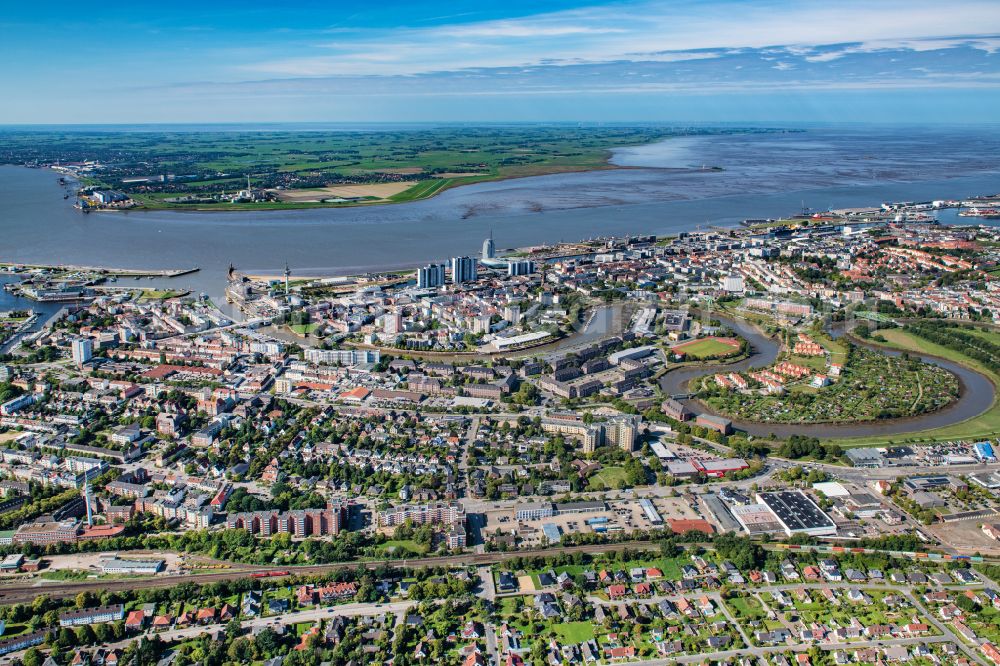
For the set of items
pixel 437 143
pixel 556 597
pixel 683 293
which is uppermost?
pixel 437 143

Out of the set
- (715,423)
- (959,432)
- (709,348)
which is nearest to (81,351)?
(715,423)

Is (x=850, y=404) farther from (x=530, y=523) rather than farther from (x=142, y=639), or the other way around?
(x=142, y=639)

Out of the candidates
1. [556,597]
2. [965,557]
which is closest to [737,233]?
[965,557]

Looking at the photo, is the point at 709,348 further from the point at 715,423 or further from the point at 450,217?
the point at 450,217

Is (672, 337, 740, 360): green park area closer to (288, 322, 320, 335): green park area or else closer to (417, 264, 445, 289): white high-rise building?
(417, 264, 445, 289): white high-rise building

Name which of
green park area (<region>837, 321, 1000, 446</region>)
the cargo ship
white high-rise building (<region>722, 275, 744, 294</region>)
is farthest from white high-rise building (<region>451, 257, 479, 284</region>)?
the cargo ship
